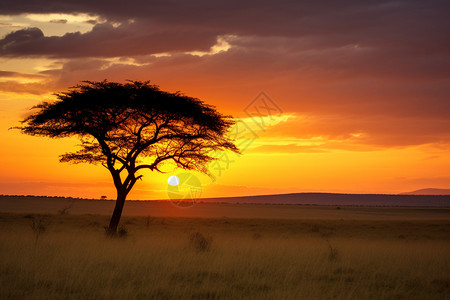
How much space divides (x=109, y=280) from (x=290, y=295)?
4849 millimetres

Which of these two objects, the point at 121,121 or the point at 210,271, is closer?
the point at 210,271

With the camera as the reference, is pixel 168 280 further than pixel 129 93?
No

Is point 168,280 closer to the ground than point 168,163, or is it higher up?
closer to the ground

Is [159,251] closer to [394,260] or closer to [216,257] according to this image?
[216,257]

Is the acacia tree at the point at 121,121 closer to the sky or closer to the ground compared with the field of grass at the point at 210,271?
closer to the sky

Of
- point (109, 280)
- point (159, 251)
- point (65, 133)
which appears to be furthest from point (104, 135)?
point (109, 280)

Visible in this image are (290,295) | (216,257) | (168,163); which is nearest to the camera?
(290,295)

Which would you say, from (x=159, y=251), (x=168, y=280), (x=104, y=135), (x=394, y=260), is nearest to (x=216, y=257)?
(x=159, y=251)

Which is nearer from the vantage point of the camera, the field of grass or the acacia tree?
the field of grass

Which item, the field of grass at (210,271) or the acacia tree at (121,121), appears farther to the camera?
the acacia tree at (121,121)

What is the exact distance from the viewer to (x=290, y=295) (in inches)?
501

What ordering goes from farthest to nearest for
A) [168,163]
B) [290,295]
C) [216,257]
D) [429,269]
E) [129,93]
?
[168,163], [129,93], [216,257], [429,269], [290,295]

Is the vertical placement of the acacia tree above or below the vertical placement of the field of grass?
above

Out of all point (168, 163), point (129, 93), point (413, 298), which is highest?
point (129, 93)
